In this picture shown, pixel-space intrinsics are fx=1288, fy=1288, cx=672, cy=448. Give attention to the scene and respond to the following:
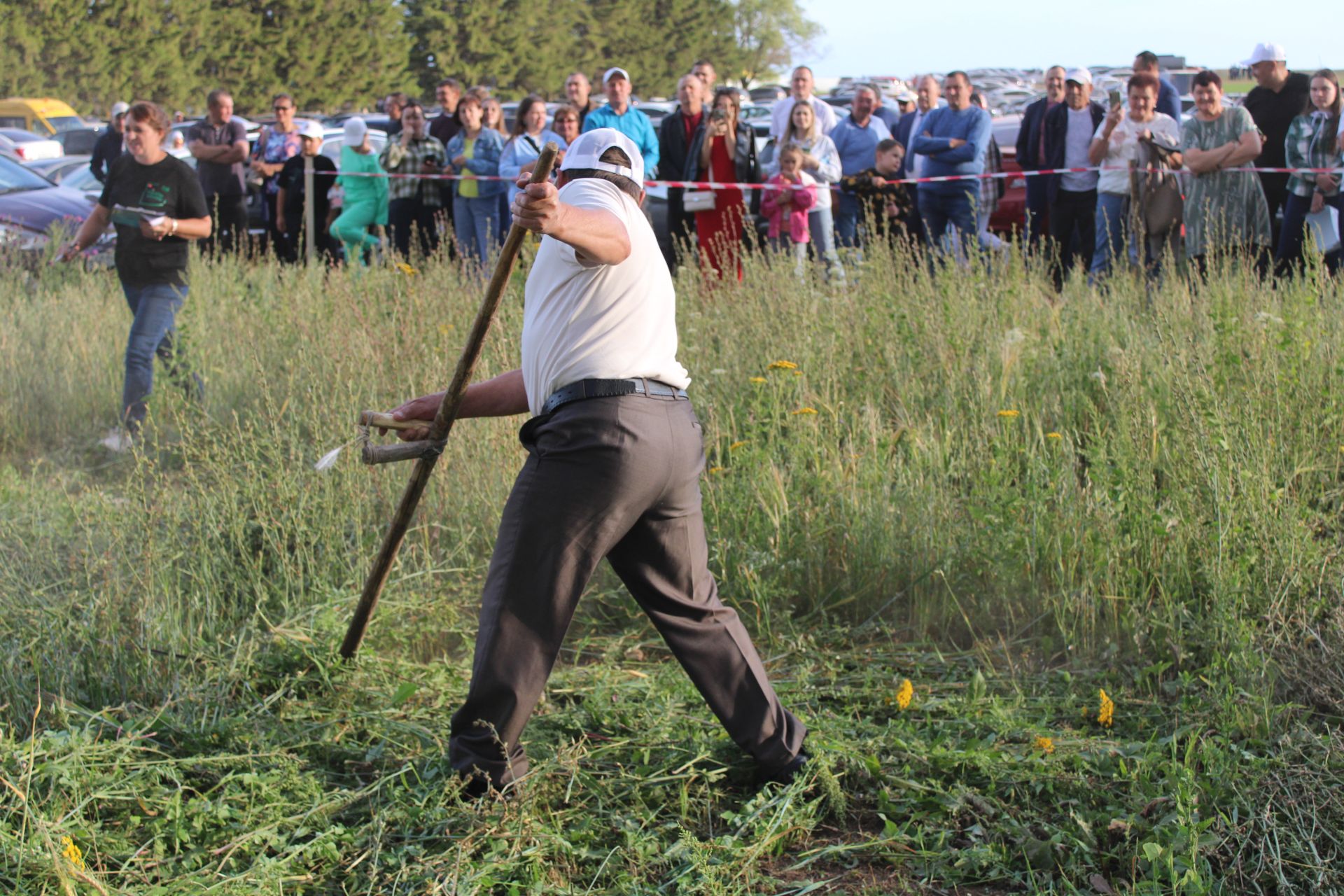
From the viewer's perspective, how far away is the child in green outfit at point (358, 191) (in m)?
11.8

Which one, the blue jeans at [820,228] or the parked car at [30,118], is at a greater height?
the parked car at [30,118]

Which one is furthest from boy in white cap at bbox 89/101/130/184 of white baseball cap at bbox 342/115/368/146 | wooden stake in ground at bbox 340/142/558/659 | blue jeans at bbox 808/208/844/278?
wooden stake in ground at bbox 340/142/558/659

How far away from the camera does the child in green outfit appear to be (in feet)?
38.8

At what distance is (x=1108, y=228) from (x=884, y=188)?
192 centimetres

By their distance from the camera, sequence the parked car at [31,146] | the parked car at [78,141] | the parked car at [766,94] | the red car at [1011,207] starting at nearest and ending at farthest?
the red car at [1011,207] < the parked car at [31,146] < the parked car at [78,141] < the parked car at [766,94]

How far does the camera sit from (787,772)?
3.67 m

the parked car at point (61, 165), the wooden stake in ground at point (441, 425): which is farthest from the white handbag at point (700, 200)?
the parked car at point (61, 165)

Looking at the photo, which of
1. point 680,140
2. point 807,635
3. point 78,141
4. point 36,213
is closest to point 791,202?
point 680,140

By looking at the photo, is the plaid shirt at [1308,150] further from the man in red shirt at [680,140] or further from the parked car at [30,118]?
the parked car at [30,118]

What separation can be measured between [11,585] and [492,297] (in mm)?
2505

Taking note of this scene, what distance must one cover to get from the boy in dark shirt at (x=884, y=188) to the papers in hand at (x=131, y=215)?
18.1 ft

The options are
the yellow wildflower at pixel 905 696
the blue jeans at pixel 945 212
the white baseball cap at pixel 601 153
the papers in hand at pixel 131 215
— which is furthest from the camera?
the blue jeans at pixel 945 212

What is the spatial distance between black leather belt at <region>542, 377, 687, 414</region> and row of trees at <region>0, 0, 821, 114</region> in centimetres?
4067

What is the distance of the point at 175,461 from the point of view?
7.23 metres
